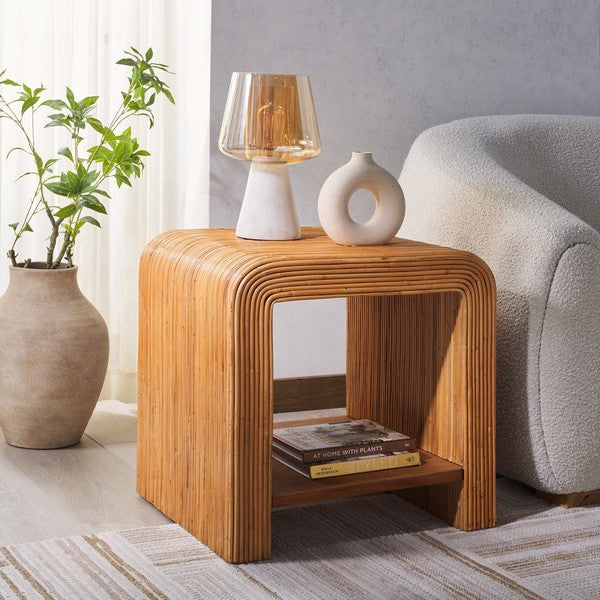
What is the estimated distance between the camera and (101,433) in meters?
2.35

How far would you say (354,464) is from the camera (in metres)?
1.74

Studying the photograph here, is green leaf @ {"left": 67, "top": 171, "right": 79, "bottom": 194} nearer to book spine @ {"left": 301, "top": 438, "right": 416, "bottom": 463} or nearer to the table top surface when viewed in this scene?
the table top surface

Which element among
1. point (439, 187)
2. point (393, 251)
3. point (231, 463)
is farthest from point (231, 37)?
point (231, 463)

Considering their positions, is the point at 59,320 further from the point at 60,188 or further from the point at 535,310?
the point at 535,310

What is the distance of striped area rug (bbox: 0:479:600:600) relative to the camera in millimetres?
1508

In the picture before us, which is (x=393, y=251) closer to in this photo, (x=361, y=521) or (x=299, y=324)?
(x=361, y=521)

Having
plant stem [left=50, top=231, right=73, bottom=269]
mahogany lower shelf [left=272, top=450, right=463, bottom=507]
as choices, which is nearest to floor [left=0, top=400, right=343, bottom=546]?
mahogany lower shelf [left=272, top=450, right=463, bottom=507]

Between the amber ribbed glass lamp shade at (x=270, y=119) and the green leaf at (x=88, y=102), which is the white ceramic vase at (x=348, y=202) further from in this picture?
the green leaf at (x=88, y=102)

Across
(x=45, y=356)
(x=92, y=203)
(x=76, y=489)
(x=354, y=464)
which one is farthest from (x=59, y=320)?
(x=354, y=464)

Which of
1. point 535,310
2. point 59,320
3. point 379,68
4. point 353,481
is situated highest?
point 379,68

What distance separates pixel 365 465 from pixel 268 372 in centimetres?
29

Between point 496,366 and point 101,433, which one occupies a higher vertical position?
point 496,366

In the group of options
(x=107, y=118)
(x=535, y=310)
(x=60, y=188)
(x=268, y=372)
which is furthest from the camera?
(x=107, y=118)

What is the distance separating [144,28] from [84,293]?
25.7 inches
